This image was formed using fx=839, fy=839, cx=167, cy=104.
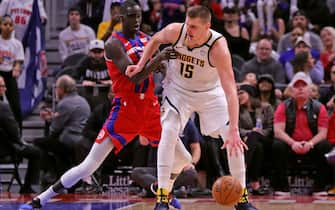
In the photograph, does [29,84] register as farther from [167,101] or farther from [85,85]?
[167,101]

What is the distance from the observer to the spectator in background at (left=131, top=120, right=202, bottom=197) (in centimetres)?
1006

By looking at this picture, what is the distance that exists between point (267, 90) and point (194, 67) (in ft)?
14.5

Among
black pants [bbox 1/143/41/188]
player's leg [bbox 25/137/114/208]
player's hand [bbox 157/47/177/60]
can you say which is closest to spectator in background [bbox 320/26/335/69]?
black pants [bbox 1/143/41/188]

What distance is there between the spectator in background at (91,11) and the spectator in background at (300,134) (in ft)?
18.5

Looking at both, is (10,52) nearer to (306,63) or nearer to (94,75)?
(94,75)

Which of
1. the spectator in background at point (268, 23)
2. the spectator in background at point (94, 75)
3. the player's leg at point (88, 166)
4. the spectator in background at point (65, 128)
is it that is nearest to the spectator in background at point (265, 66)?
the spectator in background at point (94, 75)

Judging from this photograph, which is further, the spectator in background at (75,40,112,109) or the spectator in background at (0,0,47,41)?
the spectator in background at (0,0,47,41)

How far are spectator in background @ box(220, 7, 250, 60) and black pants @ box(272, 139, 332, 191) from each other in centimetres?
343

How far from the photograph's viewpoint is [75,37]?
14.6 meters

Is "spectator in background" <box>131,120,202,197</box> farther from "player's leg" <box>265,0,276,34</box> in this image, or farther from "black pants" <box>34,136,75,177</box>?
"player's leg" <box>265,0,276,34</box>

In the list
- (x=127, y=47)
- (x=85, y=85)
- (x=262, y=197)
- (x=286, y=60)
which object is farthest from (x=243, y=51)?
(x=127, y=47)

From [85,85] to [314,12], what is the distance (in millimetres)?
5645

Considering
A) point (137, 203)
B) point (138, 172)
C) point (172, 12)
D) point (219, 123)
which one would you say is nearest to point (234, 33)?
point (172, 12)

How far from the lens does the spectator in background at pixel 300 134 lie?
36.2ft
